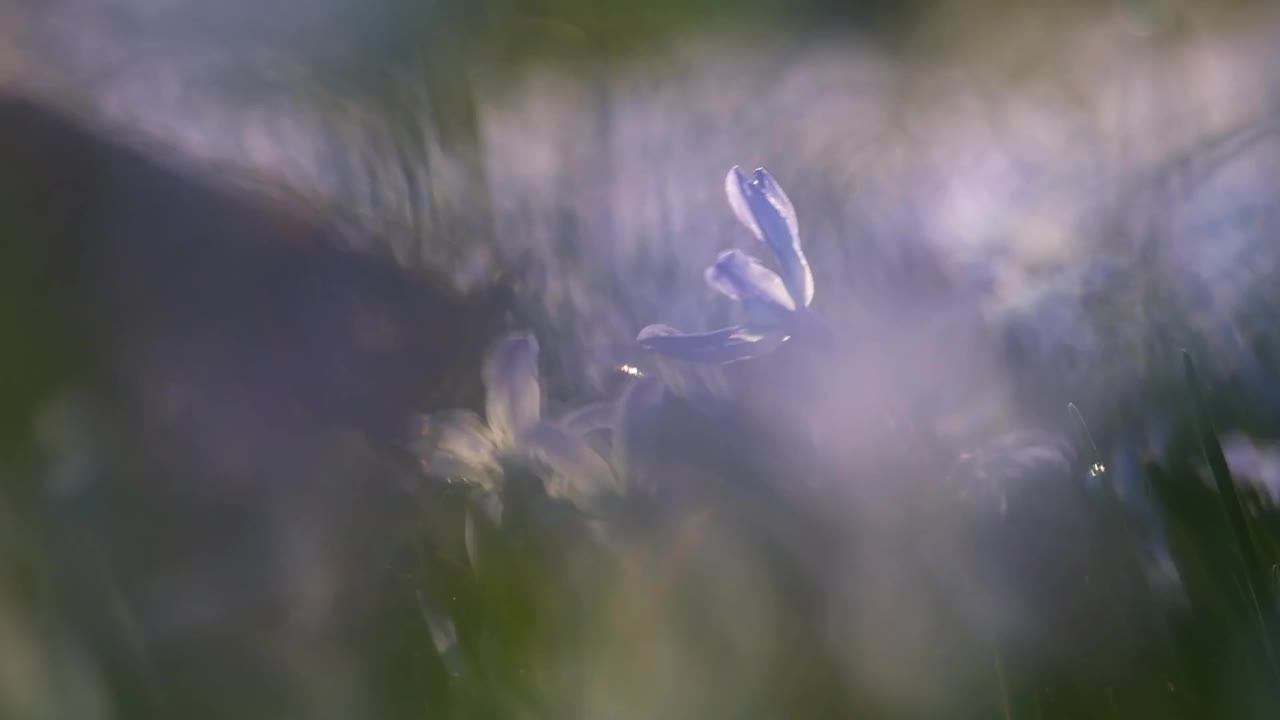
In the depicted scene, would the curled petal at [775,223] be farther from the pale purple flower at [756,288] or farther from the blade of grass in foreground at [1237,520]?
the blade of grass in foreground at [1237,520]

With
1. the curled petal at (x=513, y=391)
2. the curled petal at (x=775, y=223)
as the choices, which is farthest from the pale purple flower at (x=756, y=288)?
the curled petal at (x=513, y=391)

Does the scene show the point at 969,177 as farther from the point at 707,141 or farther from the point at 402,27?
the point at 402,27

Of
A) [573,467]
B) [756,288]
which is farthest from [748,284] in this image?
[573,467]

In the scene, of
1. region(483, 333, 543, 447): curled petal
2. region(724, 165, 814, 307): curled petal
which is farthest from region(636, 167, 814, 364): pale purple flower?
region(483, 333, 543, 447): curled petal

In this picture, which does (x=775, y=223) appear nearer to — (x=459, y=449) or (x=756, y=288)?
(x=756, y=288)

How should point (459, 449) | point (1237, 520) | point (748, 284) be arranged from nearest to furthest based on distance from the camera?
→ point (1237, 520) < point (748, 284) < point (459, 449)

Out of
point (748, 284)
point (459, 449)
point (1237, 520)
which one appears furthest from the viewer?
point (459, 449)

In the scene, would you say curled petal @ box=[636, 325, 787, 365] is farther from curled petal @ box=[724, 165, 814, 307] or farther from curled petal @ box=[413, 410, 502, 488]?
curled petal @ box=[413, 410, 502, 488]
